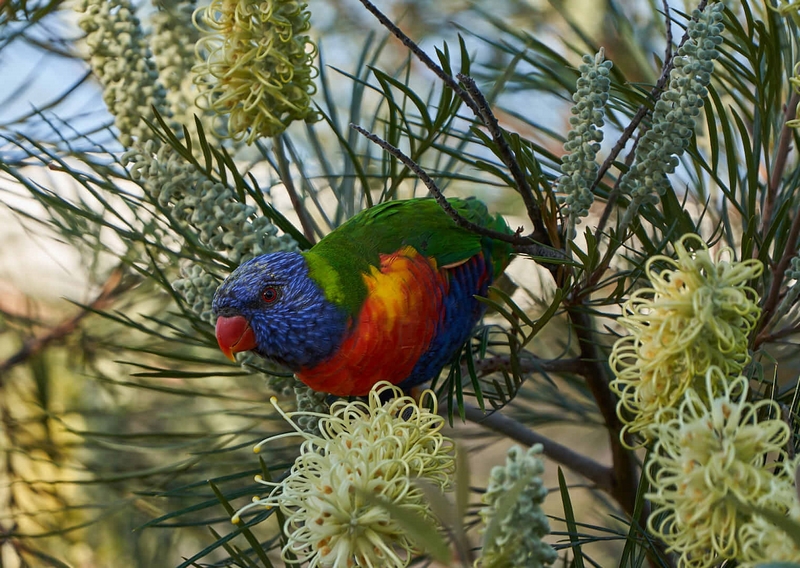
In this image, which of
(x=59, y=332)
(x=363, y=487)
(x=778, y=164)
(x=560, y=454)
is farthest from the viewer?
(x=59, y=332)

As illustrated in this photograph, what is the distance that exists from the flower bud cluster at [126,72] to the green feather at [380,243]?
216 mm

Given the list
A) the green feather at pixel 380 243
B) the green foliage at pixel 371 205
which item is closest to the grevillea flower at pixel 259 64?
the green foliage at pixel 371 205

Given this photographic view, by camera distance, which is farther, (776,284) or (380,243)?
(380,243)

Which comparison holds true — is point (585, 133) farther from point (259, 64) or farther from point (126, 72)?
point (126, 72)

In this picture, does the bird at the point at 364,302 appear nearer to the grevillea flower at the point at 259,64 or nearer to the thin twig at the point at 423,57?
the grevillea flower at the point at 259,64

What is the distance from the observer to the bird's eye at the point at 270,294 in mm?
782

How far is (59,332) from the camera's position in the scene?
1.28 m

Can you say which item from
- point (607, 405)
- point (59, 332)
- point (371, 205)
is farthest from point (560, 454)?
point (59, 332)

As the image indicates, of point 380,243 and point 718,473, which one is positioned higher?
point 380,243

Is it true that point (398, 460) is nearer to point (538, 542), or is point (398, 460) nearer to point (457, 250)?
point (538, 542)

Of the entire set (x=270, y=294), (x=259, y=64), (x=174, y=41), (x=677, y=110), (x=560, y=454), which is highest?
(x=174, y=41)

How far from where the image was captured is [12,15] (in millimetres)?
982

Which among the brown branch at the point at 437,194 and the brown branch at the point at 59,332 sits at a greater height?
the brown branch at the point at 59,332

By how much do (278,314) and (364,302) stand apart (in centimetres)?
10
